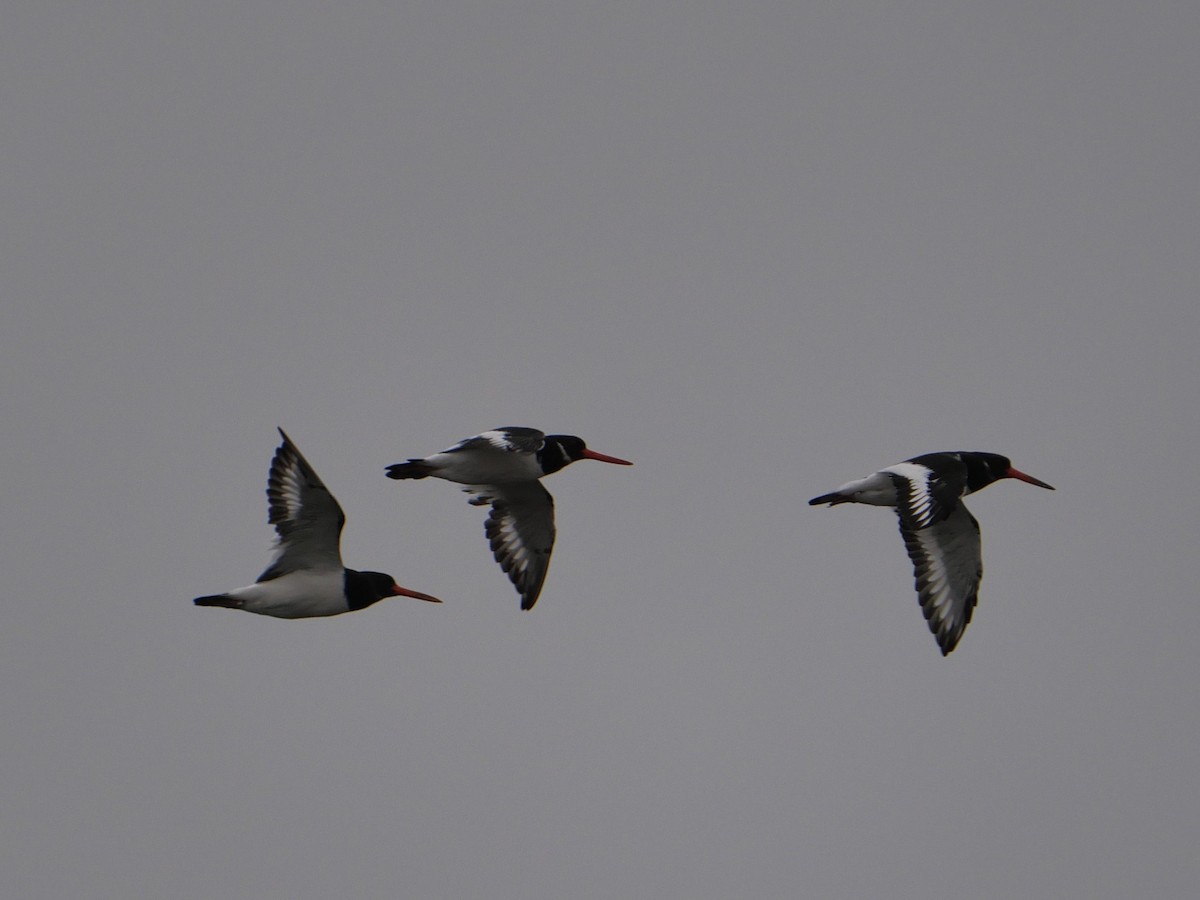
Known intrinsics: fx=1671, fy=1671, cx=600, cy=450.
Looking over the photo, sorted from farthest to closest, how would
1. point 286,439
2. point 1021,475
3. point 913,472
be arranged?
point 1021,475 → point 913,472 → point 286,439

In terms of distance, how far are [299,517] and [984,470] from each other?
6.49m

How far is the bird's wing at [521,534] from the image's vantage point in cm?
1636

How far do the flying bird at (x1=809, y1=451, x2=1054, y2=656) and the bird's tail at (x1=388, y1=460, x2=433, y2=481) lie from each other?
3.55m

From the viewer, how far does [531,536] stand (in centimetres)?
1648

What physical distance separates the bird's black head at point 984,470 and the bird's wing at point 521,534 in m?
4.00

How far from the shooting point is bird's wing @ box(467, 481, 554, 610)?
53.7ft

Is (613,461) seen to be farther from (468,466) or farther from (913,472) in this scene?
(913,472)

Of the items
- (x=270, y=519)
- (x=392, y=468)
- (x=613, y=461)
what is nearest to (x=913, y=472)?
(x=613, y=461)

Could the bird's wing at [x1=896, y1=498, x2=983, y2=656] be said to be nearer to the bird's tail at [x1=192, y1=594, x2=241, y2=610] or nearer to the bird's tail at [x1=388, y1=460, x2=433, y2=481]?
the bird's tail at [x1=388, y1=460, x2=433, y2=481]

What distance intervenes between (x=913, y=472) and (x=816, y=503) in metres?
0.90

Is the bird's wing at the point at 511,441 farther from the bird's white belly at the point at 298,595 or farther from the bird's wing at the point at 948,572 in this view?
the bird's wing at the point at 948,572

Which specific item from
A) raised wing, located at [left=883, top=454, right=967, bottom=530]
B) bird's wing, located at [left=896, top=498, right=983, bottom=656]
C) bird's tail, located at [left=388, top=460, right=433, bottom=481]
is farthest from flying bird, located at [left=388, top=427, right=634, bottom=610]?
bird's wing, located at [left=896, top=498, right=983, bottom=656]

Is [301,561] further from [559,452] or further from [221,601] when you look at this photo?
[559,452]

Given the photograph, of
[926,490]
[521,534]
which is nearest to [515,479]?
[521,534]
